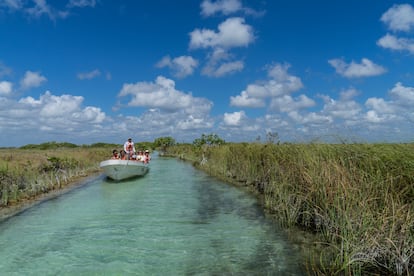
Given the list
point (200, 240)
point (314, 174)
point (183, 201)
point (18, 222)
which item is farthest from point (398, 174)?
point (18, 222)

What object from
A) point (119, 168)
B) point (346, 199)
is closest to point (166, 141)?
point (119, 168)

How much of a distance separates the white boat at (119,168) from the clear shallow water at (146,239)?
5141mm

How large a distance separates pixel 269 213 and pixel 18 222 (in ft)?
24.2

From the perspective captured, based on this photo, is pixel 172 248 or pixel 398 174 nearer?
pixel 398 174

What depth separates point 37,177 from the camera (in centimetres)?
1516

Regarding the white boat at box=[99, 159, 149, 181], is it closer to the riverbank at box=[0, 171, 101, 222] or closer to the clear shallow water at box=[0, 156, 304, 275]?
the riverbank at box=[0, 171, 101, 222]

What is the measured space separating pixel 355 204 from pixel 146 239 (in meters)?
4.70

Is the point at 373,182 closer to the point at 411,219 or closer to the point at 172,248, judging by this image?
the point at 411,219

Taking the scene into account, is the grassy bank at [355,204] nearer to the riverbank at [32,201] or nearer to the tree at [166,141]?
the riverbank at [32,201]

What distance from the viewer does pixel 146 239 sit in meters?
7.80

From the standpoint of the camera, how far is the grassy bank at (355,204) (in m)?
5.00

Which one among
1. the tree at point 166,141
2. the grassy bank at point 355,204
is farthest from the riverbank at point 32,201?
the tree at point 166,141

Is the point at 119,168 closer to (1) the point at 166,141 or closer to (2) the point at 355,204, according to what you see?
(2) the point at 355,204

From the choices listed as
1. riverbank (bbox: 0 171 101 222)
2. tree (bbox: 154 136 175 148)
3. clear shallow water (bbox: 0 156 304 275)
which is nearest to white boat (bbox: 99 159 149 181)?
riverbank (bbox: 0 171 101 222)
